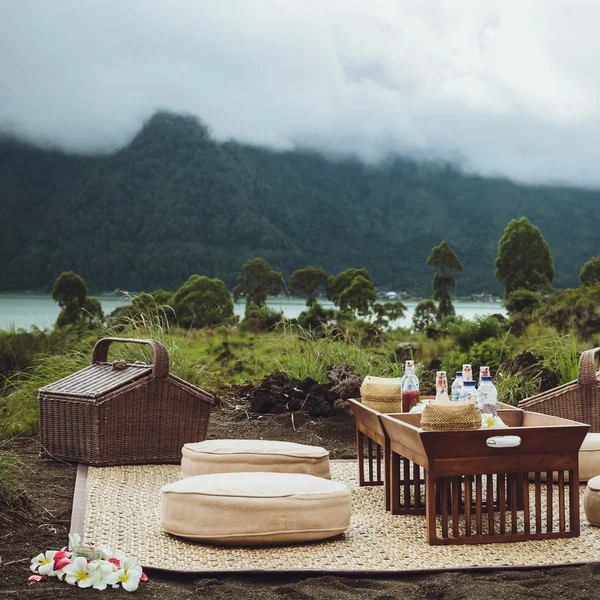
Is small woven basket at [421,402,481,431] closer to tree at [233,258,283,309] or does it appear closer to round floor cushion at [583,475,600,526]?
round floor cushion at [583,475,600,526]

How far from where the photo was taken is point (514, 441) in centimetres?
351

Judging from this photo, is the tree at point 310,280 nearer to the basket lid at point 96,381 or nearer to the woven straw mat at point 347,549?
the basket lid at point 96,381

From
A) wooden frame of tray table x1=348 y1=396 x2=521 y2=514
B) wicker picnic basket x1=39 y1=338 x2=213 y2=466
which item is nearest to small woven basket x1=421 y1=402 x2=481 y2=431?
wooden frame of tray table x1=348 y1=396 x2=521 y2=514

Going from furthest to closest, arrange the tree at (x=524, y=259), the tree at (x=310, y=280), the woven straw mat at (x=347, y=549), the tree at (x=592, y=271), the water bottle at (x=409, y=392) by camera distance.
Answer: the tree at (x=310, y=280)
the tree at (x=524, y=259)
the tree at (x=592, y=271)
the water bottle at (x=409, y=392)
the woven straw mat at (x=347, y=549)

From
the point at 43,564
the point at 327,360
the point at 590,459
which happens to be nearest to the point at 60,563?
the point at 43,564

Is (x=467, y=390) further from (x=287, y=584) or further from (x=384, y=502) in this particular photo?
(x=287, y=584)

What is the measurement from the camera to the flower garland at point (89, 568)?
9.39 ft

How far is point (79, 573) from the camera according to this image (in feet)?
9.45

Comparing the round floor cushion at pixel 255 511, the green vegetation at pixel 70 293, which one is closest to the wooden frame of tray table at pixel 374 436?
the round floor cushion at pixel 255 511

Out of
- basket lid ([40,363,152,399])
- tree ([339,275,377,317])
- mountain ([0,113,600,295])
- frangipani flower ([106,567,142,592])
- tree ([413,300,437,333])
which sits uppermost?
mountain ([0,113,600,295])

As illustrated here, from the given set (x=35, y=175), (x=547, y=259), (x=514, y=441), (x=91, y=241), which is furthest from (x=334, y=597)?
(x=35, y=175)

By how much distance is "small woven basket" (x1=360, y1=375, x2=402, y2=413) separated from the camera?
15.1 feet

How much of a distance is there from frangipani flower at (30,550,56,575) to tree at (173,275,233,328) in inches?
586

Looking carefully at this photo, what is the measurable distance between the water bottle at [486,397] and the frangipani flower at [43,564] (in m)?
2.21
